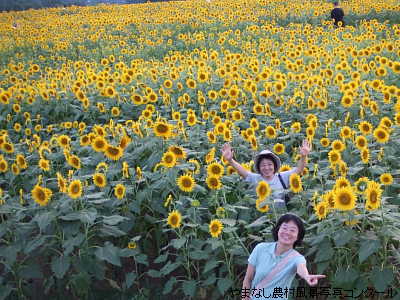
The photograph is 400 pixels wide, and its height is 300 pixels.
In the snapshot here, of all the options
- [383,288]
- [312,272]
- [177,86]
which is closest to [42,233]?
[312,272]

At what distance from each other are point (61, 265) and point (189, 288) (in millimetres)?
949

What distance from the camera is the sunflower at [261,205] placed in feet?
11.1

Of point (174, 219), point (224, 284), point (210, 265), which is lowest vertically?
point (224, 284)

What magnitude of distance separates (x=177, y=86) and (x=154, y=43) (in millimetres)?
6938

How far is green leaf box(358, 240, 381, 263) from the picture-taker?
3.00 m

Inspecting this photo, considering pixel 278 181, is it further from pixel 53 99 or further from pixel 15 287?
pixel 53 99

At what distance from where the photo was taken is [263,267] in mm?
2975

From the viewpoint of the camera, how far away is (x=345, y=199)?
3062 millimetres

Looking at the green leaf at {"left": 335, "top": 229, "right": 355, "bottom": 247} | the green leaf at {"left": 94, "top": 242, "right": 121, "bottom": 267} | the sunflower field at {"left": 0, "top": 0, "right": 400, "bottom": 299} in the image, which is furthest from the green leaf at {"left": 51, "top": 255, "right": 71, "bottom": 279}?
the green leaf at {"left": 335, "top": 229, "right": 355, "bottom": 247}

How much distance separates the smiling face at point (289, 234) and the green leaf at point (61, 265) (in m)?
1.61

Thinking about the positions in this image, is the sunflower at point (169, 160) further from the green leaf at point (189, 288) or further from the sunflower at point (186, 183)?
the green leaf at point (189, 288)

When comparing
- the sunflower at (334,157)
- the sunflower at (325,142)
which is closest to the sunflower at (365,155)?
the sunflower at (334,157)

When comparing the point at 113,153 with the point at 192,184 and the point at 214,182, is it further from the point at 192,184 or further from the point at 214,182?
the point at 214,182

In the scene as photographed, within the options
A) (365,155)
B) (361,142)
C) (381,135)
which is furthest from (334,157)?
(381,135)
